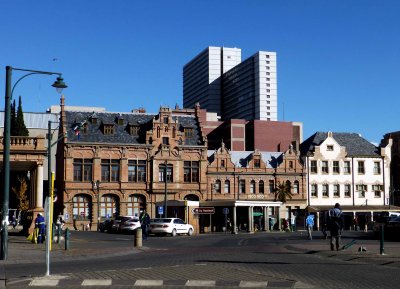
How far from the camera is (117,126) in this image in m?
76.9

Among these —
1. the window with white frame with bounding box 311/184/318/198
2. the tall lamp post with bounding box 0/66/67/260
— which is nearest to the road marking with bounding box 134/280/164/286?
the tall lamp post with bounding box 0/66/67/260

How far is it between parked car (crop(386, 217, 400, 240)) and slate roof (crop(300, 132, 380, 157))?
44936 mm

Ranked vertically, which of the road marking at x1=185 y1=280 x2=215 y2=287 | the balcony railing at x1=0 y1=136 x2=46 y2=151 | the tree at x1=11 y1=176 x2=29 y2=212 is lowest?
the road marking at x1=185 y1=280 x2=215 y2=287

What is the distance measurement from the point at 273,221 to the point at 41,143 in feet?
129

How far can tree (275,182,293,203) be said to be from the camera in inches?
3108

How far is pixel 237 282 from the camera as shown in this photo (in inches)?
582

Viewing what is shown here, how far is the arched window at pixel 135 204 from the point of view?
74500mm

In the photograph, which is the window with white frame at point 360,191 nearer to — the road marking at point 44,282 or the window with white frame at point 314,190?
the window with white frame at point 314,190

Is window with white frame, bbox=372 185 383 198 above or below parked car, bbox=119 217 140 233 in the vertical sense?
above

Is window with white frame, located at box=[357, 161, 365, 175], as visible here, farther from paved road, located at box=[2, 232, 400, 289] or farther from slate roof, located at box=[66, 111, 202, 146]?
paved road, located at box=[2, 232, 400, 289]

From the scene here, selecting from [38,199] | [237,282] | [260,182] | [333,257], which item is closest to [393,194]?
[260,182]

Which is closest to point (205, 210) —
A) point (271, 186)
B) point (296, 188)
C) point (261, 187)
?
point (261, 187)

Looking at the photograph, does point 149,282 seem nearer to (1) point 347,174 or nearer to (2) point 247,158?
(2) point 247,158

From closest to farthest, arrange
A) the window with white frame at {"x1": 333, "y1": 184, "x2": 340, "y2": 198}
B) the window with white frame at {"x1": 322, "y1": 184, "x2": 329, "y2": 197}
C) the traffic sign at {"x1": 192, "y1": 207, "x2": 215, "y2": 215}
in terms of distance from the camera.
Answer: the traffic sign at {"x1": 192, "y1": 207, "x2": 215, "y2": 215}, the window with white frame at {"x1": 322, "y1": 184, "x2": 329, "y2": 197}, the window with white frame at {"x1": 333, "y1": 184, "x2": 340, "y2": 198}
